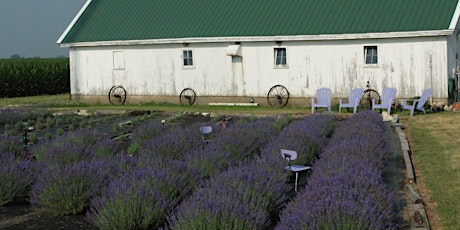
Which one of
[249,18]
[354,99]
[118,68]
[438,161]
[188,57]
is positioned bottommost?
[438,161]

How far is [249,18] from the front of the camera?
25359 mm

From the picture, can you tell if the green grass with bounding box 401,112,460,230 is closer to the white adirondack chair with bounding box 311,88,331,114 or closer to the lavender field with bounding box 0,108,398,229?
the lavender field with bounding box 0,108,398,229

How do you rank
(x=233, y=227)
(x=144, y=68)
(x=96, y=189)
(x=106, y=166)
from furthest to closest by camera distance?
(x=144, y=68) < (x=106, y=166) < (x=96, y=189) < (x=233, y=227)

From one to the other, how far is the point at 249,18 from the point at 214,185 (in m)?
18.2

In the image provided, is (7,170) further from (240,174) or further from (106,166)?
(240,174)

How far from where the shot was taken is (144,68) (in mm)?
26672

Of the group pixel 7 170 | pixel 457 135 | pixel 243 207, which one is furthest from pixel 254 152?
pixel 457 135

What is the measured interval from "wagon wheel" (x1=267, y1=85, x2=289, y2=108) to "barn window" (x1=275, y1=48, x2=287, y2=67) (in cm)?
81

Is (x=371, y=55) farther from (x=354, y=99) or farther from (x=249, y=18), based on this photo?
(x=249, y=18)

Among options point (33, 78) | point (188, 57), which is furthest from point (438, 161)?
point (33, 78)

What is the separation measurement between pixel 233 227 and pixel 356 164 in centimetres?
286

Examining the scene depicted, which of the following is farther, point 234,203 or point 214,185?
point 214,185

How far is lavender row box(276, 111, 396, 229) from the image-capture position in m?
6.20

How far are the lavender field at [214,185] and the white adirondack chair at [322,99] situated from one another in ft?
30.1
